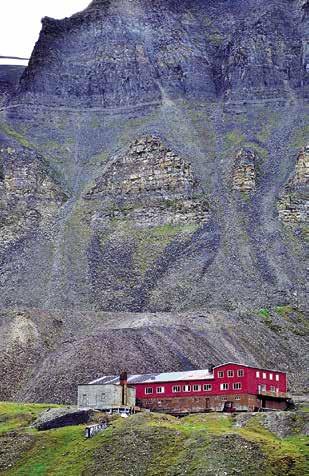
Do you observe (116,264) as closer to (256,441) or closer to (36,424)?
(36,424)

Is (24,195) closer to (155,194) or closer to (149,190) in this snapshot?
(149,190)

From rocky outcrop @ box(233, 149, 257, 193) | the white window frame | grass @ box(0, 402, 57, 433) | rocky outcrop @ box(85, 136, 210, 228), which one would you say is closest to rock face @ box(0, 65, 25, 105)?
rocky outcrop @ box(85, 136, 210, 228)

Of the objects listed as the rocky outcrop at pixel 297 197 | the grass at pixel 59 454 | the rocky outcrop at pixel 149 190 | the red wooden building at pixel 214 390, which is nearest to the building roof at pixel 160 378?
the red wooden building at pixel 214 390

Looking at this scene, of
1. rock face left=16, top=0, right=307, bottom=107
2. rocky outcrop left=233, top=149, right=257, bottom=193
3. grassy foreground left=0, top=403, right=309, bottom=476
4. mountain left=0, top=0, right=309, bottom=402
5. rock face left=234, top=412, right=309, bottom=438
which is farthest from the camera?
rock face left=16, top=0, right=307, bottom=107

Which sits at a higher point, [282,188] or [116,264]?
[282,188]

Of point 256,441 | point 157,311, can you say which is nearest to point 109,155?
point 157,311

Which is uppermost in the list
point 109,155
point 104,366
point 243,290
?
point 109,155

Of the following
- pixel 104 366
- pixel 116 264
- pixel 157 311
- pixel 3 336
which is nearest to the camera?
pixel 104 366

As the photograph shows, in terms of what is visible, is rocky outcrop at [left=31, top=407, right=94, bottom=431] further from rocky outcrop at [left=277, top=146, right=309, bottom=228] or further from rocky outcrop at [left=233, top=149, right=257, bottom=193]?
rocky outcrop at [left=233, top=149, right=257, bottom=193]
